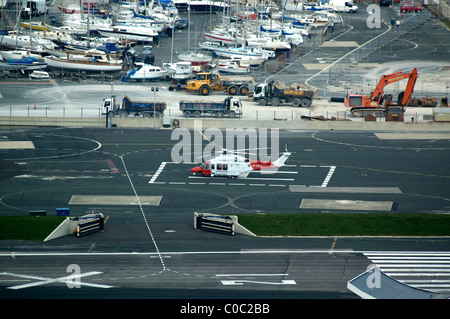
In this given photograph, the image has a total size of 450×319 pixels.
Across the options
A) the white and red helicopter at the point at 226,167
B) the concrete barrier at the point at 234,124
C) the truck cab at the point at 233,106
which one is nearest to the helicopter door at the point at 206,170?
the white and red helicopter at the point at 226,167

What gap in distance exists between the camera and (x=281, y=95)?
113 metres

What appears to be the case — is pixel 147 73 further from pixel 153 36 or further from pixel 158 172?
pixel 158 172

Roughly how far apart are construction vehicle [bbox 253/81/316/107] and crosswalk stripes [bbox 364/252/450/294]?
5691cm

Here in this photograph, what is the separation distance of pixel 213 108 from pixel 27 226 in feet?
154

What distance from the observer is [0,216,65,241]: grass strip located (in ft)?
194

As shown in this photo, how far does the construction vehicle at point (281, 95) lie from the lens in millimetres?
112312

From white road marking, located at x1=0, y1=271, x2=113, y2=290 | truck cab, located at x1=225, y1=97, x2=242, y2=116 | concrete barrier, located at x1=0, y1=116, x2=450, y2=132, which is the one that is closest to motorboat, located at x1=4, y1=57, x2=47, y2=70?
concrete barrier, located at x1=0, y1=116, x2=450, y2=132

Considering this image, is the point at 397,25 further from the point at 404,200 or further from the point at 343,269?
the point at 343,269

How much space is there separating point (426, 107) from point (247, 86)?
2532 centimetres

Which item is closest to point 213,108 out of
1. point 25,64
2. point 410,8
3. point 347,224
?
point 25,64

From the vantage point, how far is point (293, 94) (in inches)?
4434

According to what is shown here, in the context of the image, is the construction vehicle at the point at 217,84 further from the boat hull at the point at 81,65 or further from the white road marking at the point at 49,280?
the white road marking at the point at 49,280

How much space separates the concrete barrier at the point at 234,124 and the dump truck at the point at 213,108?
3893 mm

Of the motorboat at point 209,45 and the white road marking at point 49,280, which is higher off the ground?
the motorboat at point 209,45
